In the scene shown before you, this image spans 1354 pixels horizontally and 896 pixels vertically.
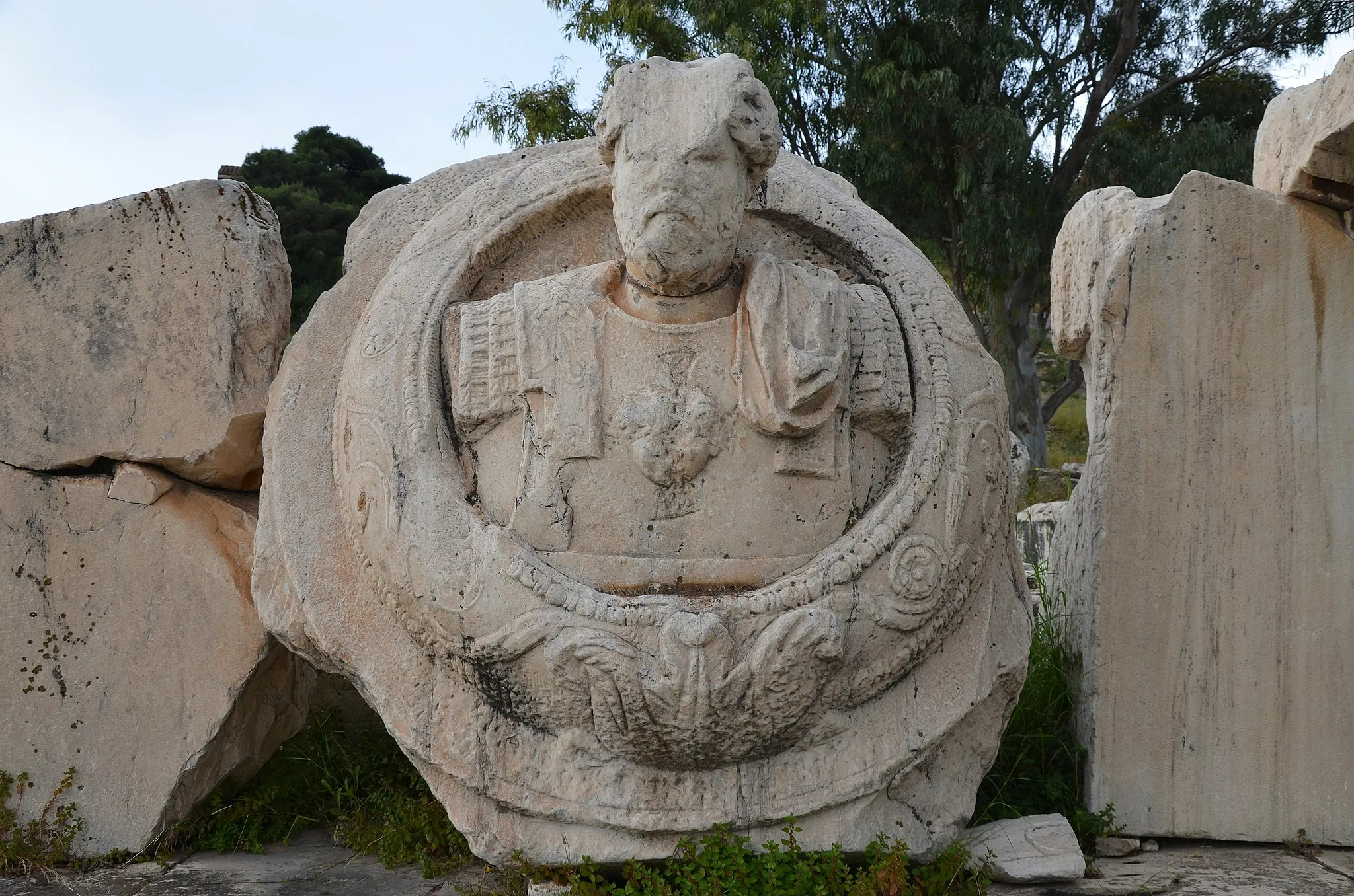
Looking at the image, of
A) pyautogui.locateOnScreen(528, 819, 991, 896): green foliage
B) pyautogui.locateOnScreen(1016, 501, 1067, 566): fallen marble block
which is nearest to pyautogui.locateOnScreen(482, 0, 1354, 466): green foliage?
pyautogui.locateOnScreen(1016, 501, 1067, 566): fallen marble block

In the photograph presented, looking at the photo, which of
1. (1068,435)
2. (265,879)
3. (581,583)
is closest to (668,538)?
(581,583)

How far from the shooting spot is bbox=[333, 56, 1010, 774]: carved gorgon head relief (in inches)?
97.3

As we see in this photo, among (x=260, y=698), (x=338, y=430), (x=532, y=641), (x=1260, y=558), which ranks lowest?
(x=260, y=698)

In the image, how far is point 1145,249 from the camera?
3.20 meters

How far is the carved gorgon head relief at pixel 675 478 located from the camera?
2471mm

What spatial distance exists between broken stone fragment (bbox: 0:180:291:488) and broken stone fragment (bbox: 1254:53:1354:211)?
2.78m

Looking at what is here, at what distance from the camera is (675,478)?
2.58m

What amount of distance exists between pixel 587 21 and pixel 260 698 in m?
10.1

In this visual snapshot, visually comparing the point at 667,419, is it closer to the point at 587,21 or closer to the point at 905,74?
the point at 905,74

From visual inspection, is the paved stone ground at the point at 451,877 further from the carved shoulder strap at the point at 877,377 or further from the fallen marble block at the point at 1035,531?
the fallen marble block at the point at 1035,531

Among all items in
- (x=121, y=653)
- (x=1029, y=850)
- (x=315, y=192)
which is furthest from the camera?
(x=315, y=192)

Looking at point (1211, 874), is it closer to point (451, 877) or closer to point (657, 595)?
point (657, 595)

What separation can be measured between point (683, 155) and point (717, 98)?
152mm

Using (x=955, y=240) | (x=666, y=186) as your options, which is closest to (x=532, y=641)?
(x=666, y=186)
